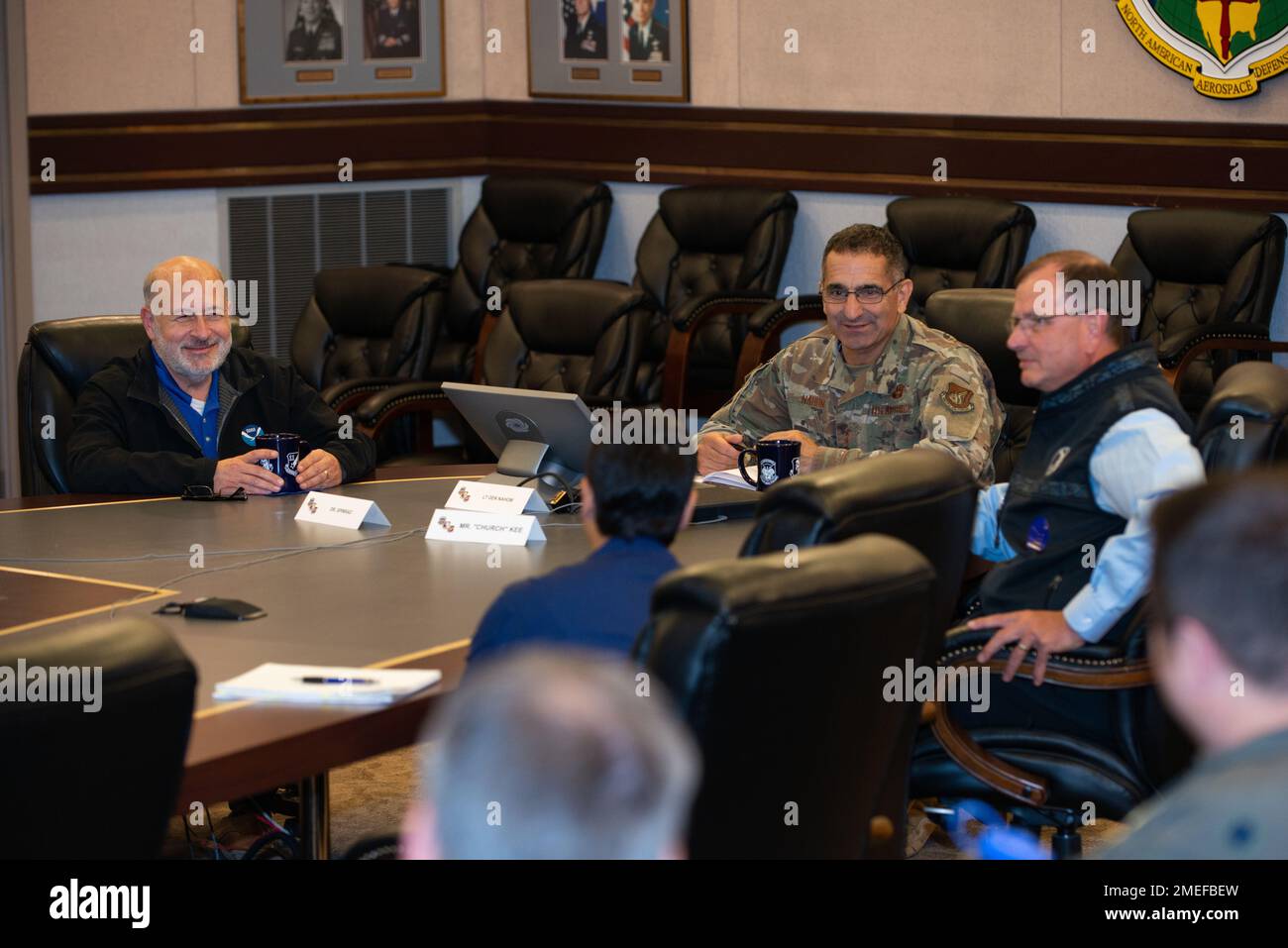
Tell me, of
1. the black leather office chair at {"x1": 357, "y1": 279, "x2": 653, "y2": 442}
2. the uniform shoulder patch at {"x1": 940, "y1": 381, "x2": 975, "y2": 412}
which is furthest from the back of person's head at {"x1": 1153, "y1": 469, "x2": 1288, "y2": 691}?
the black leather office chair at {"x1": 357, "y1": 279, "x2": 653, "y2": 442}

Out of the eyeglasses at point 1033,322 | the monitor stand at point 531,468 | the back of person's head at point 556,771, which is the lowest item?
the monitor stand at point 531,468

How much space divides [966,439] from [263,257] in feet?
13.8

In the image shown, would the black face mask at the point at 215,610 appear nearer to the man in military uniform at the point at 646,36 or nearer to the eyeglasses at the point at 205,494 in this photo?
the eyeglasses at the point at 205,494

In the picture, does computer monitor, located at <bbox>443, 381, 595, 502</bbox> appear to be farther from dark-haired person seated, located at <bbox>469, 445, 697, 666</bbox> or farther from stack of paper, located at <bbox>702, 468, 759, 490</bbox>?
dark-haired person seated, located at <bbox>469, 445, 697, 666</bbox>

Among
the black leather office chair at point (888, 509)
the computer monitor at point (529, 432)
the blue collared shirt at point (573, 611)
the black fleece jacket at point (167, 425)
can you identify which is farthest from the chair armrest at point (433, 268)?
the blue collared shirt at point (573, 611)

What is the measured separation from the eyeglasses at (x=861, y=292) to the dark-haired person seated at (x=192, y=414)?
3.66 ft

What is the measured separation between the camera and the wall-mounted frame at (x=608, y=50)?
7.15 m

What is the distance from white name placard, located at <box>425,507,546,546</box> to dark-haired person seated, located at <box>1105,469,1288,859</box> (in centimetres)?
196

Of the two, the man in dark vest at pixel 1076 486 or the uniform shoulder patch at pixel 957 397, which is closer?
the man in dark vest at pixel 1076 486

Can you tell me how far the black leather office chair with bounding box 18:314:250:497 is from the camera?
4113 mm

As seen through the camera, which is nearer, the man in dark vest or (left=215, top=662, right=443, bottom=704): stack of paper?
(left=215, top=662, right=443, bottom=704): stack of paper

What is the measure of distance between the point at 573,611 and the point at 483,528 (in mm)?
1076

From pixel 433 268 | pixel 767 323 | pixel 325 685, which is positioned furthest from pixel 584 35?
pixel 325 685

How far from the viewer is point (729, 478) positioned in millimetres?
3871
